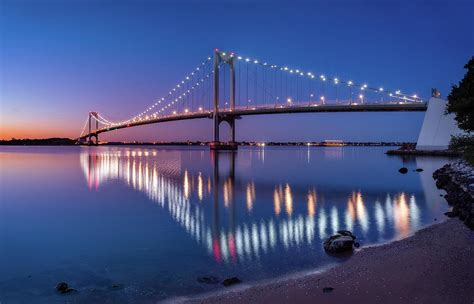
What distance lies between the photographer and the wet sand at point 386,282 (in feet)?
13.3

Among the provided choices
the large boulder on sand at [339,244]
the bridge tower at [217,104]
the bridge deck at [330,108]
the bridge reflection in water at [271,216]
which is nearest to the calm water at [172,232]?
the bridge reflection in water at [271,216]

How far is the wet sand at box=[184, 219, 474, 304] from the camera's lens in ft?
13.3

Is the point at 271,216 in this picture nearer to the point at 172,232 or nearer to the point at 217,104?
the point at 172,232

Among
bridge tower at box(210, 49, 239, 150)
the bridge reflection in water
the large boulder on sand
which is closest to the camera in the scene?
the large boulder on sand

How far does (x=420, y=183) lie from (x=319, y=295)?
13.7 meters

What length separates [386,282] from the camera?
445 cm

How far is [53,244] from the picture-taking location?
276 inches

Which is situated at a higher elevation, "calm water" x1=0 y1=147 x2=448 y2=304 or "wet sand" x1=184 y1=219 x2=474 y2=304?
"wet sand" x1=184 y1=219 x2=474 y2=304

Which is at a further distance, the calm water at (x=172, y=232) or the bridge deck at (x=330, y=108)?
the bridge deck at (x=330, y=108)

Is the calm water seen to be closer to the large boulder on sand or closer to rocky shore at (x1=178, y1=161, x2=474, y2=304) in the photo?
the large boulder on sand

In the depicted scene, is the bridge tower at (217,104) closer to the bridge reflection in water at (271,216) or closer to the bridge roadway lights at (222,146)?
the bridge roadway lights at (222,146)

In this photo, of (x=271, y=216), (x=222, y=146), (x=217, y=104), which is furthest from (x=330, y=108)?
(x=271, y=216)

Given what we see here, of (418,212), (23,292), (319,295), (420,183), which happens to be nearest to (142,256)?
(23,292)

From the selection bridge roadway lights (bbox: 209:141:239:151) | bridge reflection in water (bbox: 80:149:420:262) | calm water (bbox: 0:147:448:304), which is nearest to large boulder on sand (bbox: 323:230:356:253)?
calm water (bbox: 0:147:448:304)
